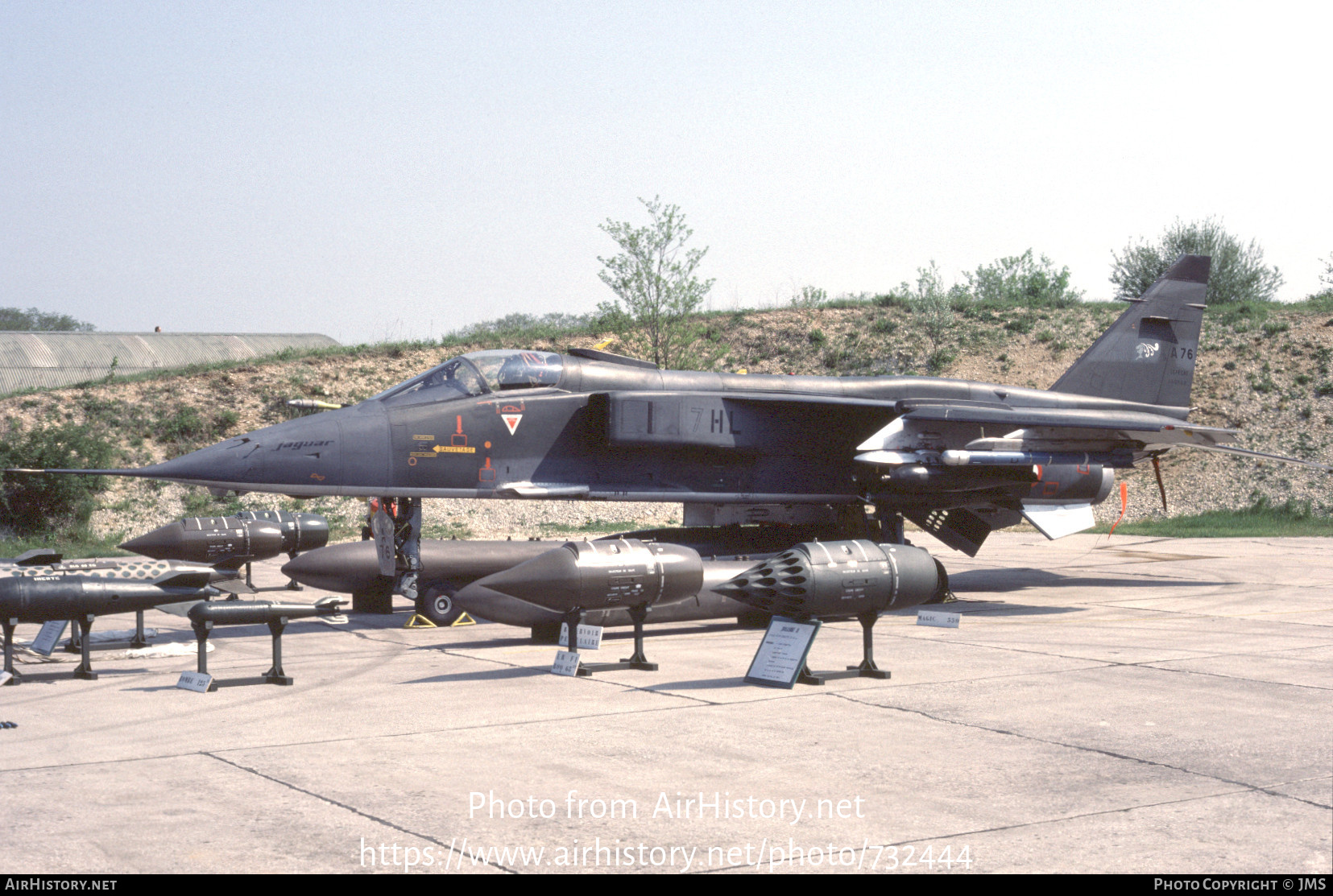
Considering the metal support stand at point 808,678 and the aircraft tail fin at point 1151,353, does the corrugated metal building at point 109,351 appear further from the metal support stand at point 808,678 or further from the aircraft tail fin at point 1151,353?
the metal support stand at point 808,678

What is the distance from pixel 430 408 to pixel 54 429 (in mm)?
20865

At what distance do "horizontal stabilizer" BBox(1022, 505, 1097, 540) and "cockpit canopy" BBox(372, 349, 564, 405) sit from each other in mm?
7438

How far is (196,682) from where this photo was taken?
9555 mm

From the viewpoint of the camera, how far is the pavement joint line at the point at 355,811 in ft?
16.8

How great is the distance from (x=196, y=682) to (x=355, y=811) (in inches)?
171

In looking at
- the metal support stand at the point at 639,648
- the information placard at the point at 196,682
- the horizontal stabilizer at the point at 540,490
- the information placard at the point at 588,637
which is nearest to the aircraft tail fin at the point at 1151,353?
the horizontal stabilizer at the point at 540,490

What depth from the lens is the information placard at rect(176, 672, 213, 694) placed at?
9492 millimetres

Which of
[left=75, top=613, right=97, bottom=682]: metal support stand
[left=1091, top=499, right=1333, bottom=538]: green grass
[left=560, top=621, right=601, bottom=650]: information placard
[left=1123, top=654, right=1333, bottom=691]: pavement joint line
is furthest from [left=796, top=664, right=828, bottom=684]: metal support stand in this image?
[left=1091, top=499, right=1333, bottom=538]: green grass

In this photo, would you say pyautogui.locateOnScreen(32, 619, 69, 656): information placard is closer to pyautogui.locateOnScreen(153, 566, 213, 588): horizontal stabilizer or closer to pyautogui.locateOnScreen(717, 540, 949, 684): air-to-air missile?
pyautogui.locateOnScreen(153, 566, 213, 588): horizontal stabilizer

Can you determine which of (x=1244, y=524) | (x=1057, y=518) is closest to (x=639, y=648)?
(x=1057, y=518)

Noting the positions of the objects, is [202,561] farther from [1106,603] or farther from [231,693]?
[1106,603]

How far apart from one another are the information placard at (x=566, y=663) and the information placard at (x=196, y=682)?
2.97 metres

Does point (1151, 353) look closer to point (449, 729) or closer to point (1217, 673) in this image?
point (1217, 673)
